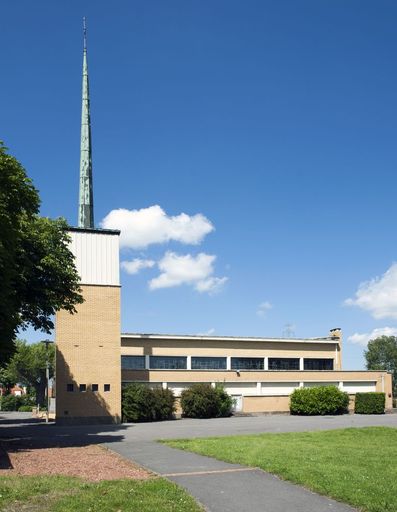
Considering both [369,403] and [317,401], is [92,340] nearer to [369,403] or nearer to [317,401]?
[317,401]

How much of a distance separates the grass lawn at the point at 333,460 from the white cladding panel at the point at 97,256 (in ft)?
68.8

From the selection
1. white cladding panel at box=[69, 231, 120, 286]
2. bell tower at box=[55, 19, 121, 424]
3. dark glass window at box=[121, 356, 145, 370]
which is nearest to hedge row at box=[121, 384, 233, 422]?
bell tower at box=[55, 19, 121, 424]

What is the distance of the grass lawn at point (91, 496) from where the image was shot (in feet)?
31.8

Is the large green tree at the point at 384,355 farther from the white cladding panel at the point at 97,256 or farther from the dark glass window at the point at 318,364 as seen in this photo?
the white cladding panel at the point at 97,256

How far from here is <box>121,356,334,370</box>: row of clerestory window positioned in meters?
53.3

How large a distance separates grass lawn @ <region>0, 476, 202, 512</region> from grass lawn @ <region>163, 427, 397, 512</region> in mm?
2805

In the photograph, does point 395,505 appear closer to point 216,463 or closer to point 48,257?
point 216,463

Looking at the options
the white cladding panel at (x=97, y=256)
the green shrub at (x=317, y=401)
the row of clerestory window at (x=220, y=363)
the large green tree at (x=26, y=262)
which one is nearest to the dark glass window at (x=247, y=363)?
the row of clerestory window at (x=220, y=363)

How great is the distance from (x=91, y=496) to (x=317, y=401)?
133ft

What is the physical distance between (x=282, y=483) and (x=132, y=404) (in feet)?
102

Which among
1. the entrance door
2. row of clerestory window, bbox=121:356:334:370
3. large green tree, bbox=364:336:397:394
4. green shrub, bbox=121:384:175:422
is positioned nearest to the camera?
green shrub, bbox=121:384:175:422

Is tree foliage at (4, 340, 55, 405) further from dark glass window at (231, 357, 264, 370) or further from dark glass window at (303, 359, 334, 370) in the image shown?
dark glass window at (303, 359, 334, 370)

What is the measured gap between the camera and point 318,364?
206ft

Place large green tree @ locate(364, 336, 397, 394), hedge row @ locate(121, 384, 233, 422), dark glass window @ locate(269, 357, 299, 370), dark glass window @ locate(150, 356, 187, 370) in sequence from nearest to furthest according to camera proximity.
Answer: hedge row @ locate(121, 384, 233, 422), dark glass window @ locate(150, 356, 187, 370), dark glass window @ locate(269, 357, 299, 370), large green tree @ locate(364, 336, 397, 394)
